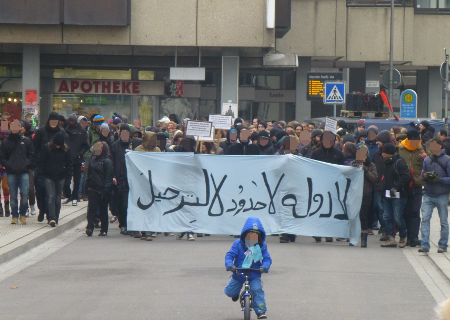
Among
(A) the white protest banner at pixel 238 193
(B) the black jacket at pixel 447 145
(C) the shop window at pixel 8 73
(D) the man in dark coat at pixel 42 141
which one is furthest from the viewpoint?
(C) the shop window at pixel 8 73

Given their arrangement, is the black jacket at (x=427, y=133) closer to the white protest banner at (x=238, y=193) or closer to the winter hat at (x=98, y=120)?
the white protest banner at (x=238, y=193)

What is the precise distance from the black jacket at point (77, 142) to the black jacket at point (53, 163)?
124 inches

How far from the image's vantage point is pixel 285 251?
12.0 meters

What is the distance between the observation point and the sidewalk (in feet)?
36.2

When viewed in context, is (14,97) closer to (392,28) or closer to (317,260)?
(392,28)

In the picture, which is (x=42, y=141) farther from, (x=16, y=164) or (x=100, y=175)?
(x=100, y=175)

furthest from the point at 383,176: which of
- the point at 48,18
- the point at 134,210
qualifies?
the point at 48,18

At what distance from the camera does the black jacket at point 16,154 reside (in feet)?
44.4

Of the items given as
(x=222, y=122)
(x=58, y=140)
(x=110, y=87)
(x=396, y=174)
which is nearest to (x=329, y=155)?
(x=396, y=174)

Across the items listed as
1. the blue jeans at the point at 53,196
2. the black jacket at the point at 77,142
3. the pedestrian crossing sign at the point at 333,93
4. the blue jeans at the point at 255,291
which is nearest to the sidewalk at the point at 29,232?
the blue jeans at the point at 53,196

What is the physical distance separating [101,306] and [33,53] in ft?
69.2

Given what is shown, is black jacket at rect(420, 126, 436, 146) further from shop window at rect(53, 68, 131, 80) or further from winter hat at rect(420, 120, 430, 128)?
shop window at rect(53, 68, 131, 80)

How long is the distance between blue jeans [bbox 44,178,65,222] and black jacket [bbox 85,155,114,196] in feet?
1.88

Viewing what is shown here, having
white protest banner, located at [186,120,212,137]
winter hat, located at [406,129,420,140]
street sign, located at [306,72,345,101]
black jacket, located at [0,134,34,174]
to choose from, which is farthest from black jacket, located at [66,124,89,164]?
street sign, located at [306,72,345,101]
